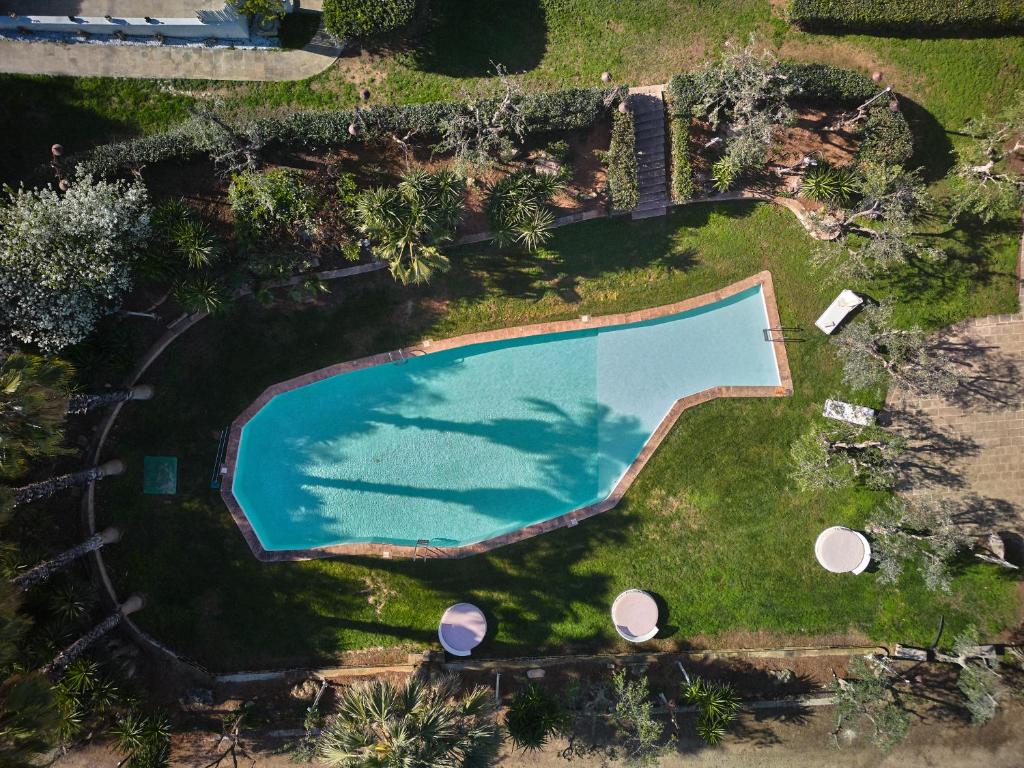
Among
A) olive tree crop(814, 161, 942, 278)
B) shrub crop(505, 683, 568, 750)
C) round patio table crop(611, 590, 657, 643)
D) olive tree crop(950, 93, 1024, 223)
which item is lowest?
shrub crop(505, 683, 568, 750)

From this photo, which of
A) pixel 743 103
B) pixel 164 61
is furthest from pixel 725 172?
pixel 164 61

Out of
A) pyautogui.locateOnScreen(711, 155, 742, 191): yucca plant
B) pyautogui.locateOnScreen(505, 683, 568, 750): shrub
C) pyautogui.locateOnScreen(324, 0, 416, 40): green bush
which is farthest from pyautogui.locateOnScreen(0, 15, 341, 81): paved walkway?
pyautogui.locateOnScreen(505, 683, 568, 750): shrub

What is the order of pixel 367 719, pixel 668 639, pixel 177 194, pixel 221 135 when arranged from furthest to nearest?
pixel 668 639 < pixel 177 194 < pixel 221 135 < pixel 367 719

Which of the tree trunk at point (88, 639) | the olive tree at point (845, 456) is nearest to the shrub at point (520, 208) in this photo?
the olive tree at point (845, 456)

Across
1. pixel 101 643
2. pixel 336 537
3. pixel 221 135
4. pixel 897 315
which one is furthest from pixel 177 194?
pixel 897 315

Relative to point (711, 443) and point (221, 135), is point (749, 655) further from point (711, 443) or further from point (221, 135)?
point (221, 135)

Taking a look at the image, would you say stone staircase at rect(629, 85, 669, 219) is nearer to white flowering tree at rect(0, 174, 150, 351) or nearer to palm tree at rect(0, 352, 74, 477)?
white flowering tree at rect(0, 174, 150, 351)

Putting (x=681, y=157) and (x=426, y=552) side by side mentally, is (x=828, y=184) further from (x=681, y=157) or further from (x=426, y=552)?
(x=426, y=552)
